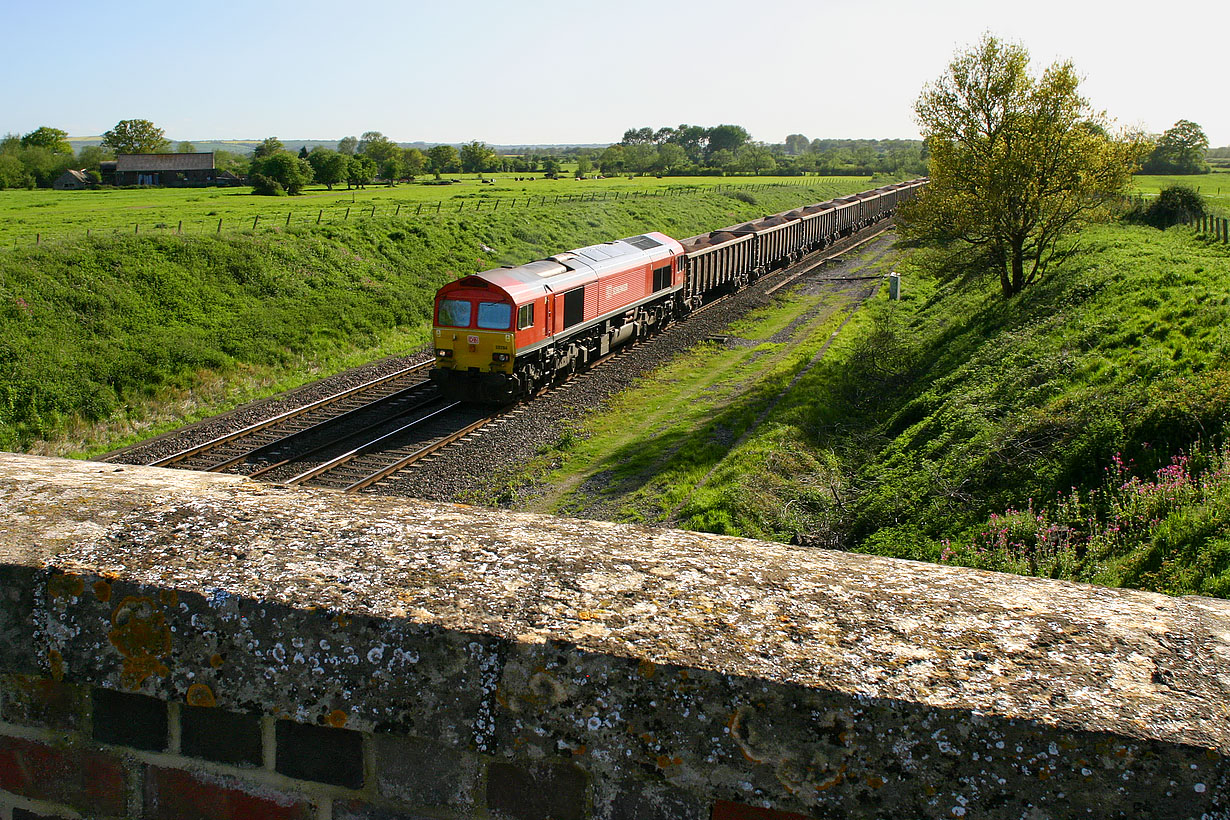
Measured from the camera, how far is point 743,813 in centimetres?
166

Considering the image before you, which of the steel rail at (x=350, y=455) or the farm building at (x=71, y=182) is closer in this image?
the steel rail at (x=350, y=455)

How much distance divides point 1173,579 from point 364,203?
50.7 meters

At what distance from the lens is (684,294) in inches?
1188

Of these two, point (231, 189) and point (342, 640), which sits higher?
point (231, 189)

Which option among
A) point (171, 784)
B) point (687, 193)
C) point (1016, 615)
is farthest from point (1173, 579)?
point (687, 193)

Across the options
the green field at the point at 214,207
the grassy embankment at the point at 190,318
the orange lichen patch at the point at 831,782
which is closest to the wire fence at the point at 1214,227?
the grassy embankment at the point at 190,318

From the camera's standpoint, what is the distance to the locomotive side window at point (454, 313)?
1912 cm

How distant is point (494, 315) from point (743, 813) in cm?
1758

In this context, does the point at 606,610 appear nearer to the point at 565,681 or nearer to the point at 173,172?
the point at 565,681

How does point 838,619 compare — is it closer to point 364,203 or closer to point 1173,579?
point 1173,579

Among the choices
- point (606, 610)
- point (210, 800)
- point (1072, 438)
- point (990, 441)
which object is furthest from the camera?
point (990, 441)

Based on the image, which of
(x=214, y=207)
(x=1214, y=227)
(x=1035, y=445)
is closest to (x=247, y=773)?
(x=1035, y=445)

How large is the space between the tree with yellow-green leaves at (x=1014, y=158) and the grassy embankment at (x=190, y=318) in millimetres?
16873

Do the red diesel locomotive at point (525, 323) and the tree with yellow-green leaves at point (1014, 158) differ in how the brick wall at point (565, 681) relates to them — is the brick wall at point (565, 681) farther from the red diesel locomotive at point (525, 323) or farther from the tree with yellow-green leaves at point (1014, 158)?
the tree with yellow-green leaves at point (1014, 158)
